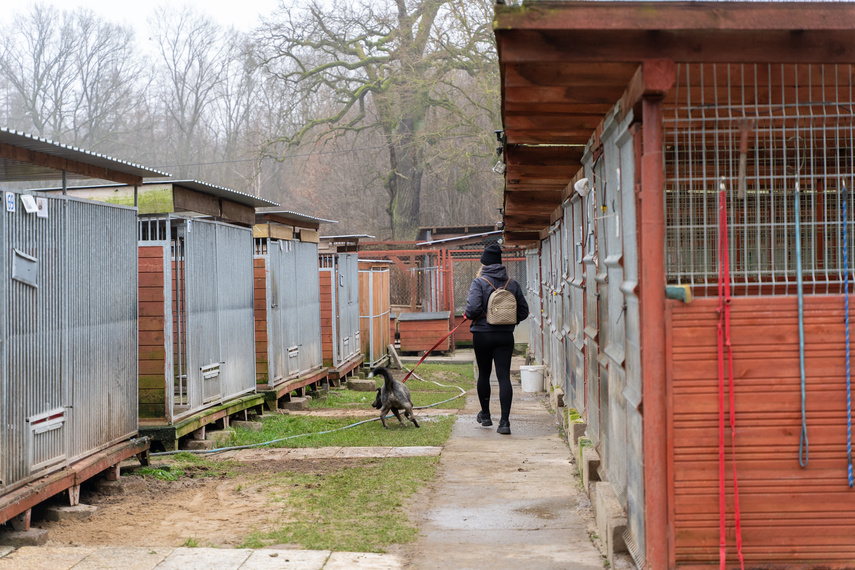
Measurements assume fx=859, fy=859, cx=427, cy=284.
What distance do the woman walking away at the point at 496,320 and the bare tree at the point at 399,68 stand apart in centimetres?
1495

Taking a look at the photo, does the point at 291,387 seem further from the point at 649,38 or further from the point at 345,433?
the point at 649,38

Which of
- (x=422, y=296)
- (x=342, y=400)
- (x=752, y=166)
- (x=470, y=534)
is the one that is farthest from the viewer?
(x=422, y=296)

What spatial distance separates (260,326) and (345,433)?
2224 mm

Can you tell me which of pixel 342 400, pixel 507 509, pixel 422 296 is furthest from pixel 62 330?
pixel 422 296

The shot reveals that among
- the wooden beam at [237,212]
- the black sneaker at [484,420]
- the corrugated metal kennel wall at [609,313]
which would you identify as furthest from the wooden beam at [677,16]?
the black sneaker at [484,420]

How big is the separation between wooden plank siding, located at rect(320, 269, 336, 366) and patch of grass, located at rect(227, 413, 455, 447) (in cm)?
378

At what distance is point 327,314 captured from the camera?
15031 millimetres

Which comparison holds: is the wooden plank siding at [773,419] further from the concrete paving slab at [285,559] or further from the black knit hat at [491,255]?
the black knit hat at [491,255]

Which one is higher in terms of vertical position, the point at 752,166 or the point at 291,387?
the point at 752,166

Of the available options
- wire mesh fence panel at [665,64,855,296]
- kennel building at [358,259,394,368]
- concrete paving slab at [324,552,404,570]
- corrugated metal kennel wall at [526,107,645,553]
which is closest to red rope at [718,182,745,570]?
wire mesh fence panel at [665,64,855,296]

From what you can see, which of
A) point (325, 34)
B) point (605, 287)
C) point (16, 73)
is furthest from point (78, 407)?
point (16, 73)

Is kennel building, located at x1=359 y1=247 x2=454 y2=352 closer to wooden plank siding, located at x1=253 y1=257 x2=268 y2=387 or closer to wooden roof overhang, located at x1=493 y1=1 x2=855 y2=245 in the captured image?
wooden plank siding, located at x1=253 y1=257 x2=268 y2=387

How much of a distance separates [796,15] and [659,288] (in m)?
1.32

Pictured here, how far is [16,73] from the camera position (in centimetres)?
3872
